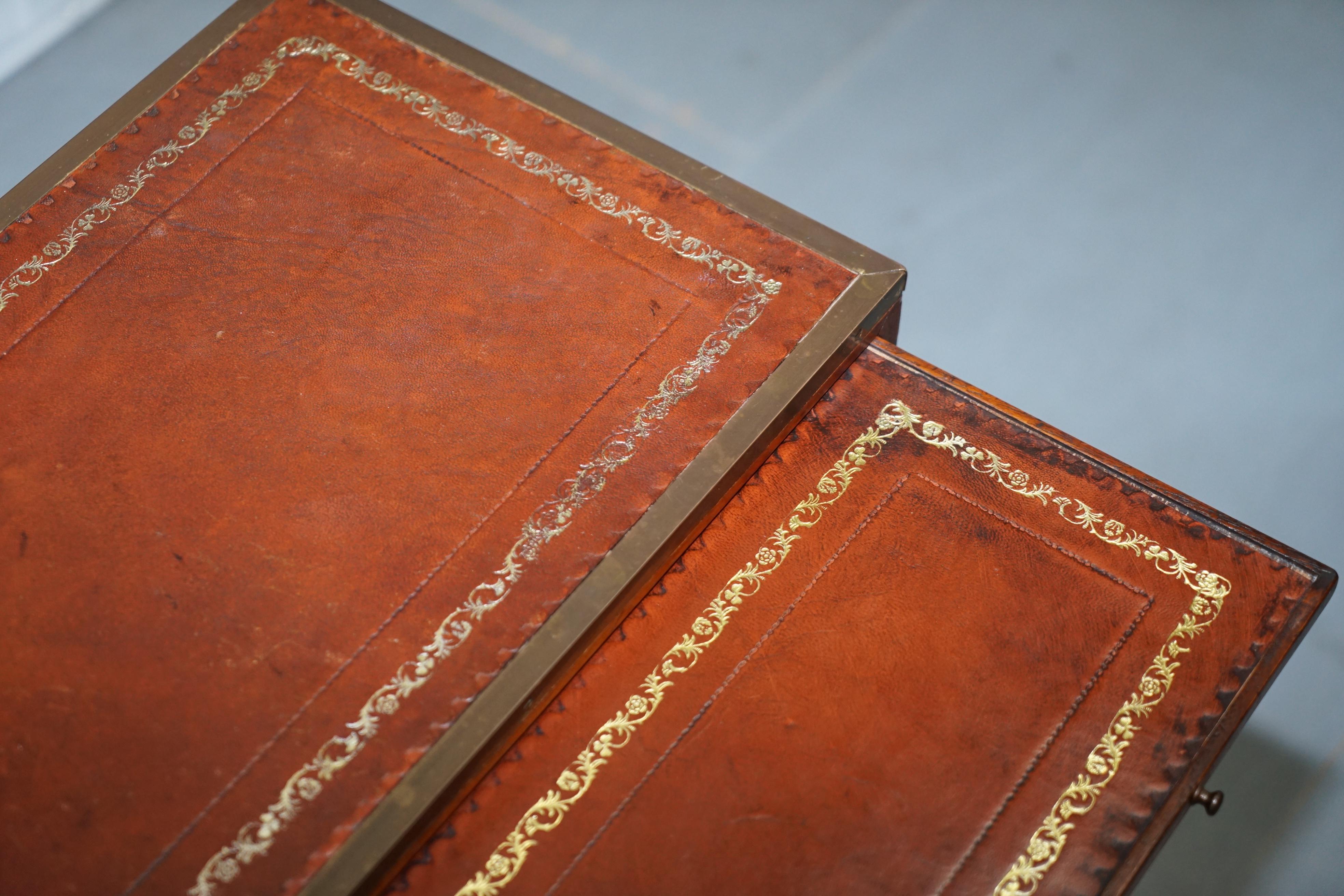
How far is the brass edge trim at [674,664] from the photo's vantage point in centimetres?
136

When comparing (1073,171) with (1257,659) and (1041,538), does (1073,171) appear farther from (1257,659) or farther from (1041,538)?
(1257,659)

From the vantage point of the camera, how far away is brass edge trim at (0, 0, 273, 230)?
1.79 m

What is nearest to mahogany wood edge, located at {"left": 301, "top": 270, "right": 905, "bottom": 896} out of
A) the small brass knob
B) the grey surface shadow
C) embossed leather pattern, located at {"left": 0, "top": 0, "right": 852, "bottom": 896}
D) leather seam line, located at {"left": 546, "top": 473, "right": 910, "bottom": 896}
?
embossed leather pattern, located at {"left": 0, "top": 0, "right": 852, "bottom": 896}

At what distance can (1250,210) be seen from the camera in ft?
8.29

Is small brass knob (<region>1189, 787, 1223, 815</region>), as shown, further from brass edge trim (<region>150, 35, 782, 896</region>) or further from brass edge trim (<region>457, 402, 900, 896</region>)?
brass edge trim (<region>150, 35, 782, 896</region>)

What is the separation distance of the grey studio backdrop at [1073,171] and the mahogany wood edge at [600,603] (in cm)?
88

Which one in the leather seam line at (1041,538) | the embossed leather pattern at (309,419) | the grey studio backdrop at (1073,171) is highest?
the grey studio backdrop at (1073,171)

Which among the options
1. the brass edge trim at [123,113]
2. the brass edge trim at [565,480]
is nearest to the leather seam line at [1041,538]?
the brass edge trim at [565,480]

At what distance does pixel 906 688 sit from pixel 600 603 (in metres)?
0.39

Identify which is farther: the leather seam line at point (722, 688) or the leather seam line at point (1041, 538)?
the leather seam line at point (1041, 538)

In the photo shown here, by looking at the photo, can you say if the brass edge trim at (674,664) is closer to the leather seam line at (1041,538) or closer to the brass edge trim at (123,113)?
the leather seam line at (1041,538)

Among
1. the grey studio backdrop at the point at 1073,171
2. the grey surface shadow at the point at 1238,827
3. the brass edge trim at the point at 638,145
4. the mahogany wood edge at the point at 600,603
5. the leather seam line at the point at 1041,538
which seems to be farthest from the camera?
the grey studio backdrop at the point at 1073,171

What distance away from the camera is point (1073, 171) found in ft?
8.61

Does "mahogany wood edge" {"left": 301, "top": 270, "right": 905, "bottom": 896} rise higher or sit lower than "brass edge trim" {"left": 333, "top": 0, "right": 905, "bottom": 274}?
lower
